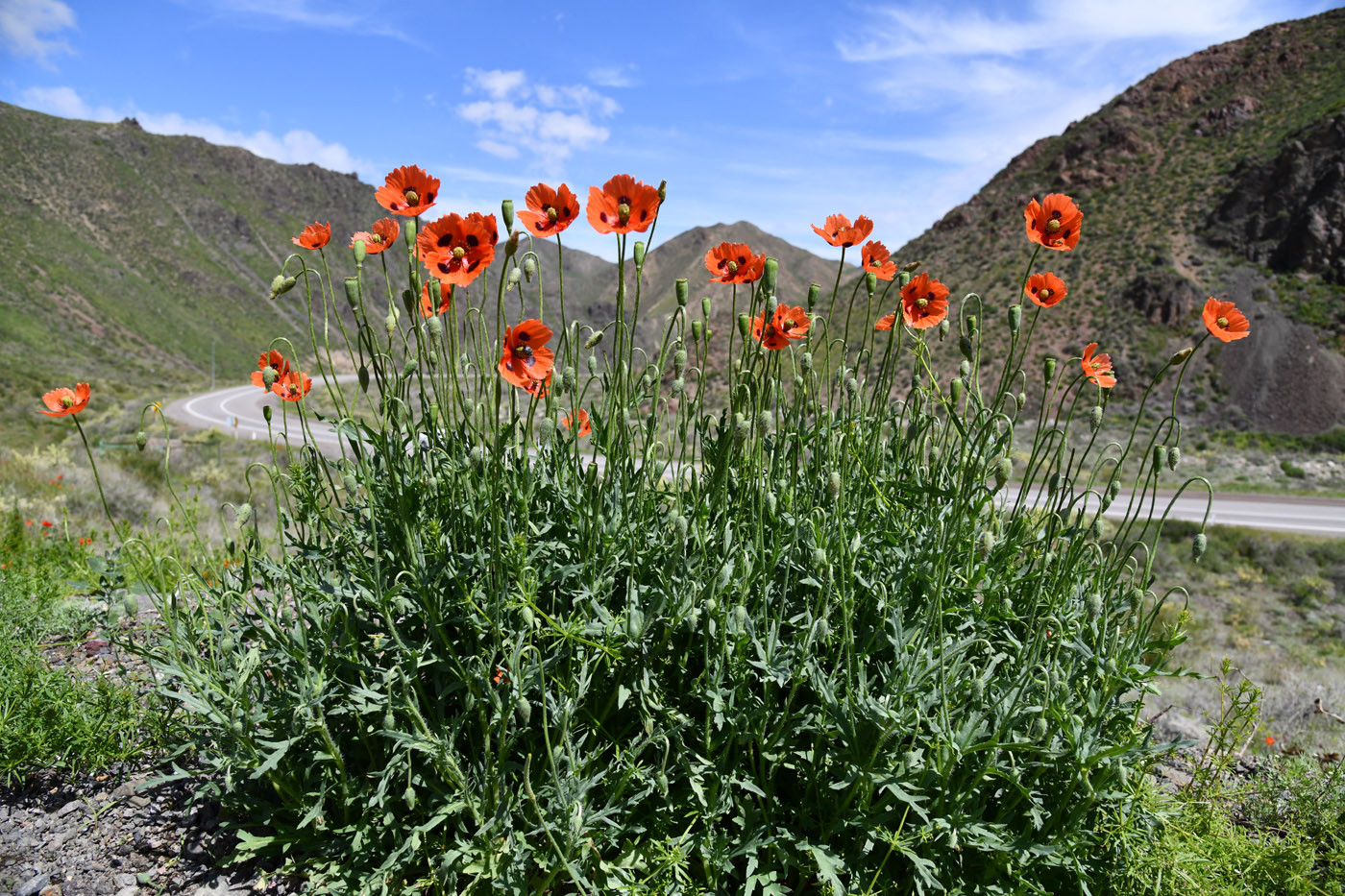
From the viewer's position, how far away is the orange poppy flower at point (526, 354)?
2342 millimetres

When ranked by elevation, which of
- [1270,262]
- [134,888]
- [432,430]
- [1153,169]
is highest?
[1153,169]

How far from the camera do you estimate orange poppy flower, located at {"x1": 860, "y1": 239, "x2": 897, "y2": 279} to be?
3.18 m

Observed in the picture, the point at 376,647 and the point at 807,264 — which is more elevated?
the point at 807,264


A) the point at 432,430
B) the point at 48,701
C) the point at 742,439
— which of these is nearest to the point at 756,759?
the point at 742,439

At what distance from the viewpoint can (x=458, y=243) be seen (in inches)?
98.7

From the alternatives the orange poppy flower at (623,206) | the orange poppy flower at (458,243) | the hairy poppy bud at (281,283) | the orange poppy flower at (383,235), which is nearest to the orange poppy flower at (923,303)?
the orange poppy flower at (623,206)

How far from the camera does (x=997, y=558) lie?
103 inches

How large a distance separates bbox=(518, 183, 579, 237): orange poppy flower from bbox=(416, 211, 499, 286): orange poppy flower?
151 mm

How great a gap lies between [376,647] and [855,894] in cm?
165

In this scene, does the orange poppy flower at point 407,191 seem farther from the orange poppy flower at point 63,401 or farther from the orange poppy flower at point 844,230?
the orange poppy flower at point 844,230

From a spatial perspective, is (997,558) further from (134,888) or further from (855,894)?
(134,888)

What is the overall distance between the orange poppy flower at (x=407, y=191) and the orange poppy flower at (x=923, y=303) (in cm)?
193

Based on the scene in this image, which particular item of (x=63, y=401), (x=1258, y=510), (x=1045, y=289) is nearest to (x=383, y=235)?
(x=63, y=401)

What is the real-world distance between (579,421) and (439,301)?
2.65 ft
